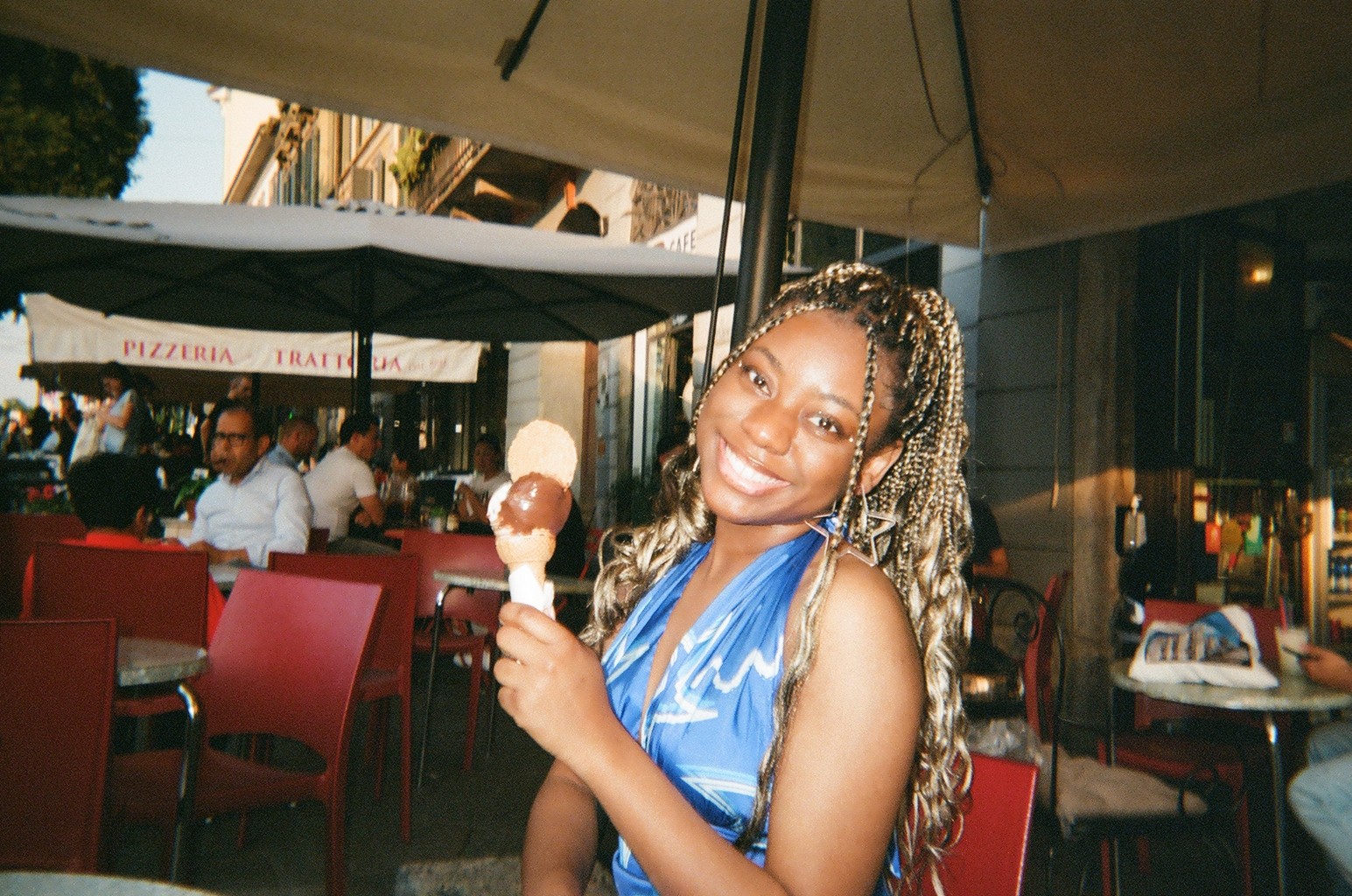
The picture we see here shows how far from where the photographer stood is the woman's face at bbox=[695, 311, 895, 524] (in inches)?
49.8

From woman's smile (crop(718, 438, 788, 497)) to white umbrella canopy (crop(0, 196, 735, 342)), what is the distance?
13.0 feet

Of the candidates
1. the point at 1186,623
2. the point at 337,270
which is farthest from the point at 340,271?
the point at 1186,623

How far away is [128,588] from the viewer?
3.25 metres

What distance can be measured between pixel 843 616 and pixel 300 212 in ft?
17.5

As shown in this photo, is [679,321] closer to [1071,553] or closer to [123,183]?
[1071,553]

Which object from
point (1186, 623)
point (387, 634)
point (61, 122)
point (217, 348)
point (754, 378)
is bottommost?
point (387, 634)

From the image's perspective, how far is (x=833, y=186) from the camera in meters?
3.83

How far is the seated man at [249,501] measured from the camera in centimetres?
477

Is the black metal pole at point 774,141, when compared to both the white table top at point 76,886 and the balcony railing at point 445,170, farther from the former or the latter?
the balcony railing at point 445,170

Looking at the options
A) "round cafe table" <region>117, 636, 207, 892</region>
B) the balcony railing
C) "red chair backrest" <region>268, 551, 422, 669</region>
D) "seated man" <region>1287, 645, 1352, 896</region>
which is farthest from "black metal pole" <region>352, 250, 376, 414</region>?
the balcony railing

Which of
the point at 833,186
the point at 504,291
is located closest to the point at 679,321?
the point at 504,291

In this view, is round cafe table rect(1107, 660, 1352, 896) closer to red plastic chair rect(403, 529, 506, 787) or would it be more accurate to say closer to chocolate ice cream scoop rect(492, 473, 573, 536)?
chocolate ice cream scoop rect(492, 473, 573, 536)

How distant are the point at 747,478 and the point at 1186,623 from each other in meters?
3.51

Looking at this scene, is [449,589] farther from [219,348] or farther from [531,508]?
[219,348]
